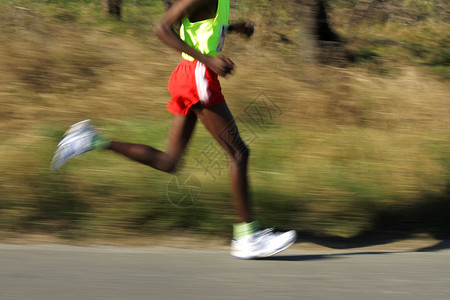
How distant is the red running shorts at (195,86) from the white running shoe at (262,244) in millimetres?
806

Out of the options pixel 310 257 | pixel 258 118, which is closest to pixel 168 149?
pixel 310 257

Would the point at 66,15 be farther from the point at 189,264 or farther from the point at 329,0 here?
the point at 189,264

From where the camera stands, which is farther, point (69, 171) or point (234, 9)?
point (234, 9)

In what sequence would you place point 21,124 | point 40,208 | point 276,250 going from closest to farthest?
point 276,250 → point 40,208 → point 21,124

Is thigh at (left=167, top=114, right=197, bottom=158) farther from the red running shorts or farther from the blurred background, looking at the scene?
the blurred background

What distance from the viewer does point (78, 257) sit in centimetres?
A: 367

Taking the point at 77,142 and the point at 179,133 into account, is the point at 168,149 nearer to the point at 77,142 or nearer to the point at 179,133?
the point at 179,133

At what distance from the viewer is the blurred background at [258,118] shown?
4.14 meters

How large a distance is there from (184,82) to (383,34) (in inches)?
199

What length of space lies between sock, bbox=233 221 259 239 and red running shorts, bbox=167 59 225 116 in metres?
0.73

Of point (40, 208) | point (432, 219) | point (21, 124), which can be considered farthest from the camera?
point (21, 124)

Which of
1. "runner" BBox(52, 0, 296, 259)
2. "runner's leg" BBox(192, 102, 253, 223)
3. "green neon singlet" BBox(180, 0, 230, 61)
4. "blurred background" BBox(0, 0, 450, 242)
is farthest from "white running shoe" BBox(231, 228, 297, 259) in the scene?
"green neon singlet" BBox(180, 0, 230, 61)

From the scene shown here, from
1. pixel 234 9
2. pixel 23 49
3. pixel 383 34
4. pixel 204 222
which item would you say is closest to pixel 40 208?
pixel 204 222

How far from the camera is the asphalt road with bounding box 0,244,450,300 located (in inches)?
127
